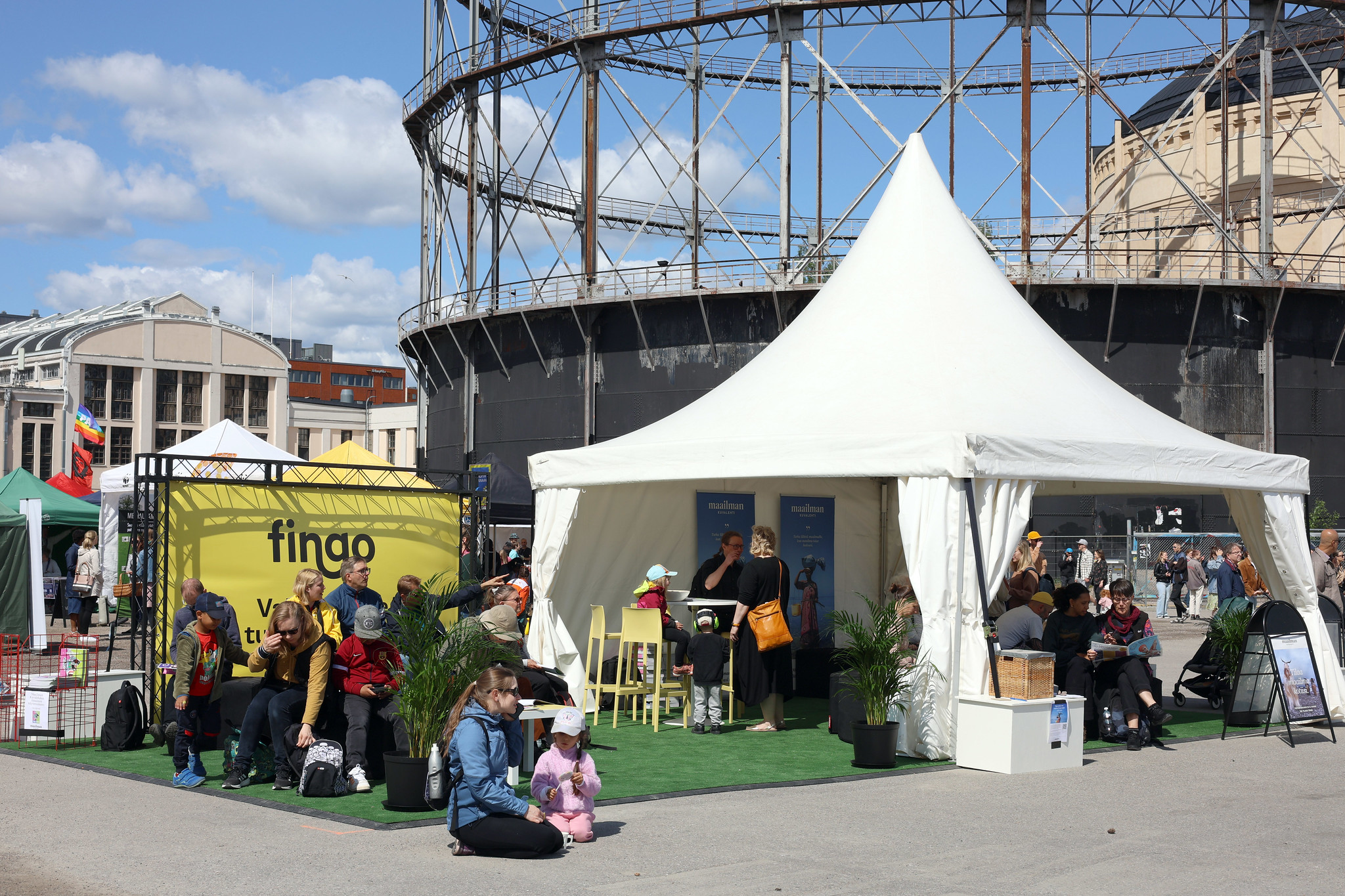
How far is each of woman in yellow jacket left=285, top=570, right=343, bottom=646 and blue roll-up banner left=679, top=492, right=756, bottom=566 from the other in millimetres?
5614

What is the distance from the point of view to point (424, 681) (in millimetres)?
8562

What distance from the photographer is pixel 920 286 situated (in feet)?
44.4

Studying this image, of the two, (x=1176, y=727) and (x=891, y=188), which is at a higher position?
(x=891, y=188)

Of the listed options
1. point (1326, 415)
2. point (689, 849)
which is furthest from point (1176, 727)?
point (1326, 415)

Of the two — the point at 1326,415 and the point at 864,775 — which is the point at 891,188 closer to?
the point at 864,775

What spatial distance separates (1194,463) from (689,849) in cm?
683

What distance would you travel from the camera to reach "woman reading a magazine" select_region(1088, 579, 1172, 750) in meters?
11.8

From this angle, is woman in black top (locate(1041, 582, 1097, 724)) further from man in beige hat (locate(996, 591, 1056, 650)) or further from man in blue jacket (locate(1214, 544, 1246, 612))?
man in blue jacket (locate(1214, 544, 1246, 612))

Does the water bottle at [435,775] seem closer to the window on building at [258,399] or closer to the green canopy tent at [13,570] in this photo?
the green canopy tent at [13,570]

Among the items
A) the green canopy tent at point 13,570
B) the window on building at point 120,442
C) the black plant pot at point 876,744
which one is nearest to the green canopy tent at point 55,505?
the green canopy tent at point 13,570

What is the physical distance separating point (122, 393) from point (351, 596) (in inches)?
3789

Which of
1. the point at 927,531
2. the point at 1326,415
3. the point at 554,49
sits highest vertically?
the point at 554,49

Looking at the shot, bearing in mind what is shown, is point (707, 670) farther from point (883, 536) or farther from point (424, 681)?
point (883, 536)

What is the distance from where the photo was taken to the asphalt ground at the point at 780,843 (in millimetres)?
6695
